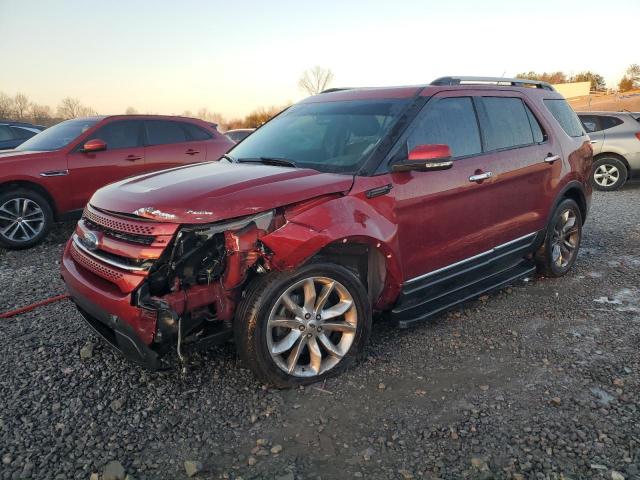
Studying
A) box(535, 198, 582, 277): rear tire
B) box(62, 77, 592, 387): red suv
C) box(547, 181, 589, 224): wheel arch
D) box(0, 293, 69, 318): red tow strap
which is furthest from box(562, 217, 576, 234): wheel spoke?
box(0, 293, 69, 318): red tow strap

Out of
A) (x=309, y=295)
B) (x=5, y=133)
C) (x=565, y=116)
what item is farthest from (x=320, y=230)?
(x=5, y=133)

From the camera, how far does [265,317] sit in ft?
8.94

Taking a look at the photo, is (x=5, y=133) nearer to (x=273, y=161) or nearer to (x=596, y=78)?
(x=273, y=161)

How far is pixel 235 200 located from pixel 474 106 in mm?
2312

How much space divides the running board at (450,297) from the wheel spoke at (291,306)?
78 centimetres

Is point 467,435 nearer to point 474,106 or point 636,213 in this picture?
point 474,106

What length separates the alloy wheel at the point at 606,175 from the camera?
33.8ft

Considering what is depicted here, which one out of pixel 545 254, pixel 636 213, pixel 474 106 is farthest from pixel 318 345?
pixel 636 213

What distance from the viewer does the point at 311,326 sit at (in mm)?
2953

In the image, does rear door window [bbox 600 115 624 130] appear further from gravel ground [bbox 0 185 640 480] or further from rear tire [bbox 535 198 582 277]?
gravel ground [bbox 0 185 640 480]

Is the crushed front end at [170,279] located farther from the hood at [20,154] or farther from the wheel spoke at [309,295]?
the hood at [20,154]

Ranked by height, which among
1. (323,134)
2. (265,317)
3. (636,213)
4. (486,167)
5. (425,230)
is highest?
(323,134)

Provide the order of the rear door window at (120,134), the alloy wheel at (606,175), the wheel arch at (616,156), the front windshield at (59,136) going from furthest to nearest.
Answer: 1. the alloy wheel at (606,175)
2. the wheel arch at (616,156)
3. the rear door window at (120,134)
4. the front windshield at (59,136)

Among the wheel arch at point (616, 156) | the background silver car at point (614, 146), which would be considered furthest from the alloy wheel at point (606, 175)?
the wheel arch at point (616, 156)
